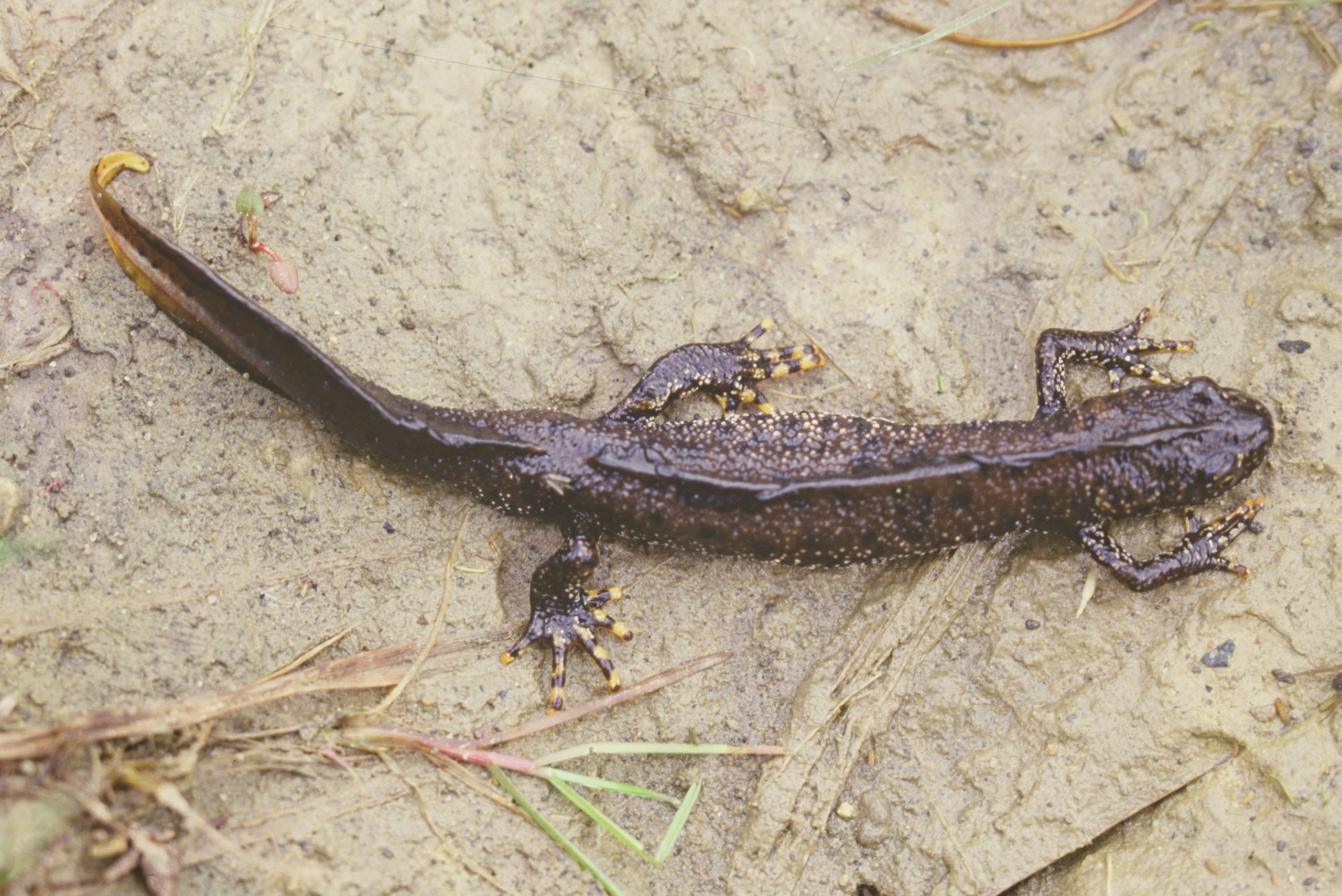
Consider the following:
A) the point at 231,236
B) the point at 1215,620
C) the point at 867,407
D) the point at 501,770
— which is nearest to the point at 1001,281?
the point at 867,407

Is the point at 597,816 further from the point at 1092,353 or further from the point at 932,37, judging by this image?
the point at 932,37

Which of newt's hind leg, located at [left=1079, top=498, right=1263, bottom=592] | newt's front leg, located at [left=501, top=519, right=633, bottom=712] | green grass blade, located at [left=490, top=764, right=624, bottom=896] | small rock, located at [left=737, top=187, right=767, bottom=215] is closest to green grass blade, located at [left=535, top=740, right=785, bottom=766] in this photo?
green grass blade, located at [left=490, top=764, right=624, bottom=896]

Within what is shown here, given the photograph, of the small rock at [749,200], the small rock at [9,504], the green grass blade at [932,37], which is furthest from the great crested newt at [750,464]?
the green grass blade at [932,37]

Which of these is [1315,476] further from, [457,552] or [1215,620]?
[457,552]

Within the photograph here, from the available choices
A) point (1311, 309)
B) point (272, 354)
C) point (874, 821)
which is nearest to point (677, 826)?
point (874, 821)

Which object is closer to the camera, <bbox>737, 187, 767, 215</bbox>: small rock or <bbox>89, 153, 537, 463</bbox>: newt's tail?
<bbox>89, 153, 537, 463</bbox>: newt's tail

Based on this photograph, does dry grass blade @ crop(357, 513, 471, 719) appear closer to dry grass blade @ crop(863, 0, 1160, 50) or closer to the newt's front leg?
the newt's front leg
